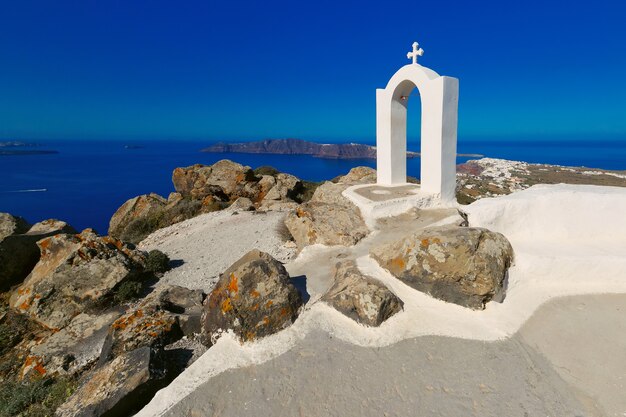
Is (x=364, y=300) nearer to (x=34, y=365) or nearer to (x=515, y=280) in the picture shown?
(x=515, y=280)

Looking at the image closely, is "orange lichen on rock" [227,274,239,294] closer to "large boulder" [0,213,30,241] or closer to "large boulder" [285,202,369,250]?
"large boulder" [285,202,369,250]

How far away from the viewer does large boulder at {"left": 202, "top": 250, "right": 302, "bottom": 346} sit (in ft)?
16.1

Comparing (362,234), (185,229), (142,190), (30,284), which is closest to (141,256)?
(30,284)

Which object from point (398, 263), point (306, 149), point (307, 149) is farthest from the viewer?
point (306, 149)

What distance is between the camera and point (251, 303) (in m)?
5.01

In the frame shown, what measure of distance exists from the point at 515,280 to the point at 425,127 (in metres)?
5.02

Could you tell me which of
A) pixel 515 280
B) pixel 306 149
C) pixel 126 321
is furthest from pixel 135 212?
pixel 306 149

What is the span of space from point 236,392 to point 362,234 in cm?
508

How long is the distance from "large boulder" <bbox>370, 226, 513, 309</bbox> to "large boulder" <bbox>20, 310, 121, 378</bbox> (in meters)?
6.05

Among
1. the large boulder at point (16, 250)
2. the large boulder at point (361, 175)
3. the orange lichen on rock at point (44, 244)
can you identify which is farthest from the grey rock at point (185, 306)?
the large boulder at point (361, 175)

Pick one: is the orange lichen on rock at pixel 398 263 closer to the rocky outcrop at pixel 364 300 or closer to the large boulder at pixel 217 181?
the rocky outcrop at pixel 364 300

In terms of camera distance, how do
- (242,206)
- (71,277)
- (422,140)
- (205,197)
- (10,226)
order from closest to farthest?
(71,277), (422,140), (10,226), (242,206), (205,197)

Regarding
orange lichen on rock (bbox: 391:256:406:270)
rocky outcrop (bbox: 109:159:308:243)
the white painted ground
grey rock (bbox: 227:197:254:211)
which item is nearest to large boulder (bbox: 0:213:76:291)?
rocky outcrop (bbox: 109:159:308:243)

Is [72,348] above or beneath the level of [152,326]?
beneath
